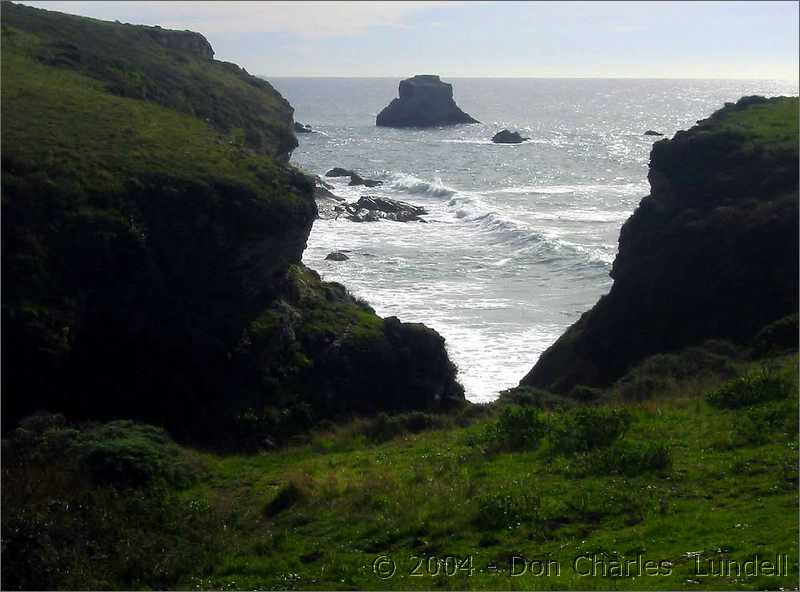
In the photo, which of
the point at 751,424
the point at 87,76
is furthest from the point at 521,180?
the point at 751,424

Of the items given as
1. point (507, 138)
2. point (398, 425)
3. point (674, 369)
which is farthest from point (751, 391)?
point (507, 138)

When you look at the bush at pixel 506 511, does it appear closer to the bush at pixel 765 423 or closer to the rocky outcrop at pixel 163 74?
the bush at pixel 765 423

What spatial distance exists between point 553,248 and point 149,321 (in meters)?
35.3

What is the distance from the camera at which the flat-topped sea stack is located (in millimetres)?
155375

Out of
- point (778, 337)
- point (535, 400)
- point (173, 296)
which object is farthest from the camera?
point (173, 296)

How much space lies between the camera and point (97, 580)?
11125 mm

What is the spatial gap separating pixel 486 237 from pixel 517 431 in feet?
146

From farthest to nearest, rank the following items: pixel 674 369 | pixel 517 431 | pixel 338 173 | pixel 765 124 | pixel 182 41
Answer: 1. pixel 338 173
2. pixel 182 41
3. pixel 765 124
4. pixel 674 369
5. pixel 517 431

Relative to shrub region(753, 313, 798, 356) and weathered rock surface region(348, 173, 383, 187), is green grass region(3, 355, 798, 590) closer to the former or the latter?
shrub region(753, 313, 798, 356)

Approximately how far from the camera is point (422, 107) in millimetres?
156125

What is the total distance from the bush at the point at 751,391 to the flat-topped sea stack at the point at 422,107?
140 metres

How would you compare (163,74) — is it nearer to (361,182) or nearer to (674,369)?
(674,369)

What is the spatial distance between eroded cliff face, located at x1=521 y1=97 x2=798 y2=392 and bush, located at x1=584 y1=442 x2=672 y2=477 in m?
11.0

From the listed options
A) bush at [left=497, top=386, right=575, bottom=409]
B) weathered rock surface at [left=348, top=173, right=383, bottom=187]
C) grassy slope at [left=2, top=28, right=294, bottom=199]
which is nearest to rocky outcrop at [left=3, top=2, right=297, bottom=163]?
grassy slope at [left=2, top=28, right=294, bottom=199]
